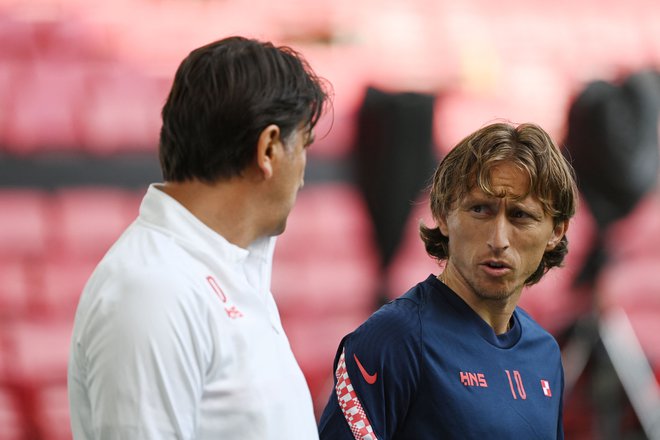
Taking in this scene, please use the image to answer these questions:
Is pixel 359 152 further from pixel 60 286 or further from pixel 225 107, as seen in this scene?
pixel 225 107

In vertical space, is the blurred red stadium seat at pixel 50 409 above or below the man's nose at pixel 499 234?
below

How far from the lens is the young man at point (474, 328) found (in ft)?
4.83

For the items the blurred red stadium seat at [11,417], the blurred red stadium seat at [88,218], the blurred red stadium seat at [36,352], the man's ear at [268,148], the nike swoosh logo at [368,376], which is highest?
the man's ear at [268,148]

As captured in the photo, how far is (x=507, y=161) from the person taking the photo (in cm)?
161

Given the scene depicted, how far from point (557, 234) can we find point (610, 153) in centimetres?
249

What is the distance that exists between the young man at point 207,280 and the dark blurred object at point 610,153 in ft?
9.62

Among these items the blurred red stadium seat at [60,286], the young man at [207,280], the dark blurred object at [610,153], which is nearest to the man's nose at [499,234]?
the young man at [207,280]

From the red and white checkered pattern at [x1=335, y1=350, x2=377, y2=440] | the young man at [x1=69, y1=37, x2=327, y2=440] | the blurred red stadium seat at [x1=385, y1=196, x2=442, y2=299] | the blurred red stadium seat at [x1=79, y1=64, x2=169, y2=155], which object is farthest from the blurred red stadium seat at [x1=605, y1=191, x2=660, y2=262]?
the young man at [x1=69, y1=37, x2=327, y2=440]

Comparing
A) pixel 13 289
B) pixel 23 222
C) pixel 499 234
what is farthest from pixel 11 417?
pixel 499 234

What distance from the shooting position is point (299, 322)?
375 cm

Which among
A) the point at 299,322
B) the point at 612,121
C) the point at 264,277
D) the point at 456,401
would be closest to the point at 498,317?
the point at 456,401

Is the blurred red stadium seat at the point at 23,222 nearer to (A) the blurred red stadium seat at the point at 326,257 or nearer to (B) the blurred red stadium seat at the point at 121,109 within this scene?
(B) the blurred red stadium seat at the point at 121,109

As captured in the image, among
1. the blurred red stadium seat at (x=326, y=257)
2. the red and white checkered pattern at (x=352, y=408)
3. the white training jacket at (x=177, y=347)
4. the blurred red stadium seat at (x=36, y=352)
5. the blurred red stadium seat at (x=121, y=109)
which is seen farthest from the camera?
the blurred red stadium seat at (x=326, y=257)

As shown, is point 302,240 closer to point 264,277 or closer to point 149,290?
point 264,277
